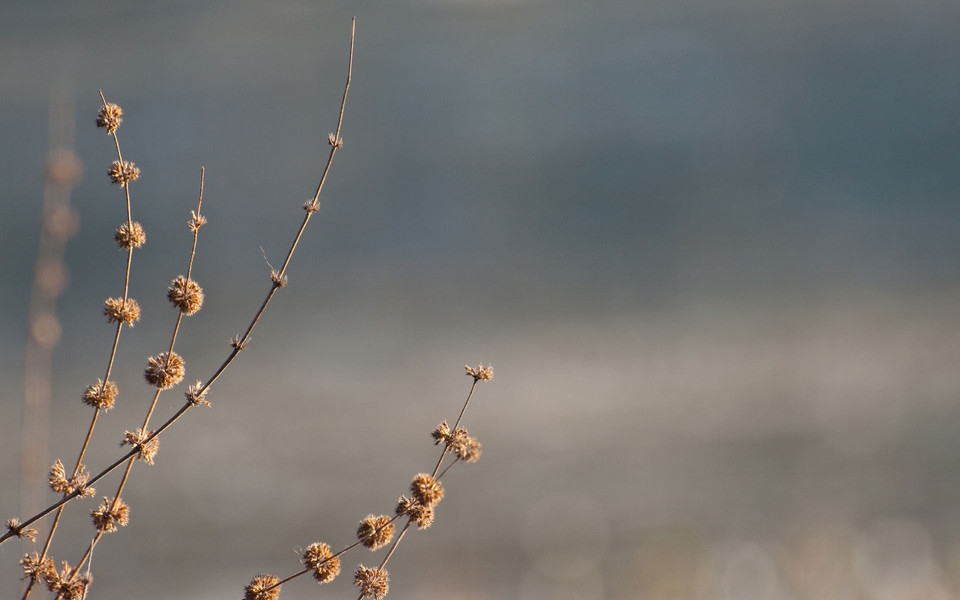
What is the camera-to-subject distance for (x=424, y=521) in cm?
116

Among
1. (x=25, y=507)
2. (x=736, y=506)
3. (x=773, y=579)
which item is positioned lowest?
(x=25, y=507)

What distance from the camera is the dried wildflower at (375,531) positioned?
120cm

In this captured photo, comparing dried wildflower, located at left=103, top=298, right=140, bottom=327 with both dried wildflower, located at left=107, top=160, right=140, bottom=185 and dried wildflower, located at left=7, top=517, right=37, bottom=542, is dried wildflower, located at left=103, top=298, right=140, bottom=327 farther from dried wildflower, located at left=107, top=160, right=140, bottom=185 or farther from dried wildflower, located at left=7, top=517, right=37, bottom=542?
dried wildflower, located at left=7, top=517, right=37, bottom=542

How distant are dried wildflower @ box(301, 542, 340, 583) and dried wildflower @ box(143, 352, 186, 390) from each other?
0.95ft

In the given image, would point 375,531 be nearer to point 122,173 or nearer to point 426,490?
point 426,490

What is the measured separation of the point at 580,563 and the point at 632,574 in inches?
10.2

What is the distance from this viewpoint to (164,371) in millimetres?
1116

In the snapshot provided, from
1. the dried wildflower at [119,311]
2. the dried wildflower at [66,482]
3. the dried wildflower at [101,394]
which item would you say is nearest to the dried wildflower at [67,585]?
the dried wildflower at [66,482]

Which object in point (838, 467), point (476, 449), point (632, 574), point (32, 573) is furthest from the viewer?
point (838, 467)

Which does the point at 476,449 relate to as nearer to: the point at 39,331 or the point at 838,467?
the point at 39,331

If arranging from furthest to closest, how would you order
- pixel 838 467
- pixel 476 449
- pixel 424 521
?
pixel 838 467 → pixel 476 449 → pixel 424 521

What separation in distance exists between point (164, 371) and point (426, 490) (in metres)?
0.38

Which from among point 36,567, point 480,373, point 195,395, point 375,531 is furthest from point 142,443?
point 480,373

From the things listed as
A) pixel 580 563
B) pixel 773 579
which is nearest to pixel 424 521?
pixel 773 579
